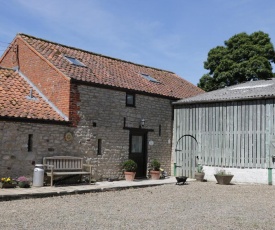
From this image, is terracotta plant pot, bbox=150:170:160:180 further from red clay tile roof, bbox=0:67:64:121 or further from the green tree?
the green tree

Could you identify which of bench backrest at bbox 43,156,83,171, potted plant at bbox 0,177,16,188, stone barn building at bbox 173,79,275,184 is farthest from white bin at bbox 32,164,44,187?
stone barn building at bbox 173,79,275,184

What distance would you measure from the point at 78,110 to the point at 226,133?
22.2 feet

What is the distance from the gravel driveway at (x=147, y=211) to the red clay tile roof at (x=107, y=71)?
17.5 ft

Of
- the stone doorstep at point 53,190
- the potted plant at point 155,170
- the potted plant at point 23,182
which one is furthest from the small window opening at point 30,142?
the potted plant at point 155,170

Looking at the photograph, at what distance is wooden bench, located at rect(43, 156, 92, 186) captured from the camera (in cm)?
1291

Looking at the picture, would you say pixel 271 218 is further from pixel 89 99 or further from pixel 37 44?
pixel 37 44

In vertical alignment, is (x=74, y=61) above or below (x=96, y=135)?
above

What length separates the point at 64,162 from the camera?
13.6 meters

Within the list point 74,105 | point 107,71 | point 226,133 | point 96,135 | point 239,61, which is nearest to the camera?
point 74,105

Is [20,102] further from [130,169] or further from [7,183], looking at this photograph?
[130,169]

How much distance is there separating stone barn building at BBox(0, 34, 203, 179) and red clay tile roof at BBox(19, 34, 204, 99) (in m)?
0.06

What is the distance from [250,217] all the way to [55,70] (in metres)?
9.69

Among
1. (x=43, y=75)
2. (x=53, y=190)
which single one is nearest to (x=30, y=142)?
(x=53, y=190)

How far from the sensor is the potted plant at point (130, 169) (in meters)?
15.6
